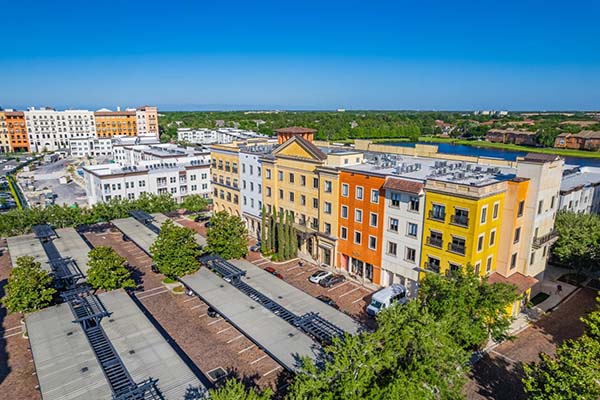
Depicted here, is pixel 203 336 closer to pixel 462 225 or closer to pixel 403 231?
pixel 403 231

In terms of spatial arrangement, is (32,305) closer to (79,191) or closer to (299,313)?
(299,313)

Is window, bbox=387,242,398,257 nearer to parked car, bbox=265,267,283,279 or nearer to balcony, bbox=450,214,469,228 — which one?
balcony, bbox=450,214,469,228

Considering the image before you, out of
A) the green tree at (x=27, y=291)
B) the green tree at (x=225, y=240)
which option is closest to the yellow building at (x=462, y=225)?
the green tree at (x=225, y=240)

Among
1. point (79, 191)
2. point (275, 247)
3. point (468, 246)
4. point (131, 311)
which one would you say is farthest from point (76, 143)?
point (468, 246)

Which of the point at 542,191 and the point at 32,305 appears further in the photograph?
the point at 542,191

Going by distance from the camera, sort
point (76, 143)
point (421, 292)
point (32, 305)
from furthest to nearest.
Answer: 1. point (76, 143)
2. point (32, 305)
3. point (421, 292)

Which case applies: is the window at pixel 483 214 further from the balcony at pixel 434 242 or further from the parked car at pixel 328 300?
the parked car at pixel 328 300

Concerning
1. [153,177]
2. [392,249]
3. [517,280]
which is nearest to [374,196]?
[392,249]
